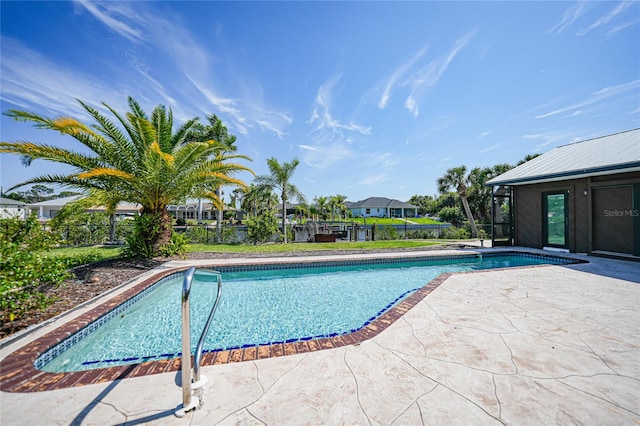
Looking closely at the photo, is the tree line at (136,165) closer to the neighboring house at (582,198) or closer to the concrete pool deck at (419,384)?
the concrete pool deck at (419,384)

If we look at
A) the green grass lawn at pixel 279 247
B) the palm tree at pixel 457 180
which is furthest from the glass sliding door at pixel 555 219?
the palm tree at pixel 457 180

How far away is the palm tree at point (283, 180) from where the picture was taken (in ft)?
51.8

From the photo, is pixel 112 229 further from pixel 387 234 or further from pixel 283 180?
pixel 387 234

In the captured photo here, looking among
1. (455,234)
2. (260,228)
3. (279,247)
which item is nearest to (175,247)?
(279,247)

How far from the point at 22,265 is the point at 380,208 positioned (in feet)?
166

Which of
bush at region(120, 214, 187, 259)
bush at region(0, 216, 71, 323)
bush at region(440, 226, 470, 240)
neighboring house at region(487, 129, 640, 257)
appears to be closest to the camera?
bush at region(0, 216, 71, 323)

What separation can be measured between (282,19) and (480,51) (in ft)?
24.5

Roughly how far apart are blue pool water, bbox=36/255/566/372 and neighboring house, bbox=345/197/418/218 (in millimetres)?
42521

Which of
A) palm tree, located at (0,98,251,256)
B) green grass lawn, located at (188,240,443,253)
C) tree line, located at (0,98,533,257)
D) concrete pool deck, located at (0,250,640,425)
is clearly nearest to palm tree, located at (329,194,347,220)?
green grass lawn, located at (188,240,443,253)

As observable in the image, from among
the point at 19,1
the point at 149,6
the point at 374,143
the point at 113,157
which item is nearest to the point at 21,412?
the point at 113,157

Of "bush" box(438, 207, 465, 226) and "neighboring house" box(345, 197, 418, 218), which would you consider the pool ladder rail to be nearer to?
"bush" box(438, 207, 465, 226)

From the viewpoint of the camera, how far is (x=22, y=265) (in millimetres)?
3236

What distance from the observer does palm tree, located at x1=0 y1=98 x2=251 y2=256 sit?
6570 mm

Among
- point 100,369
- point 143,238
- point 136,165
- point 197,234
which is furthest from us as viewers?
point 197,234
